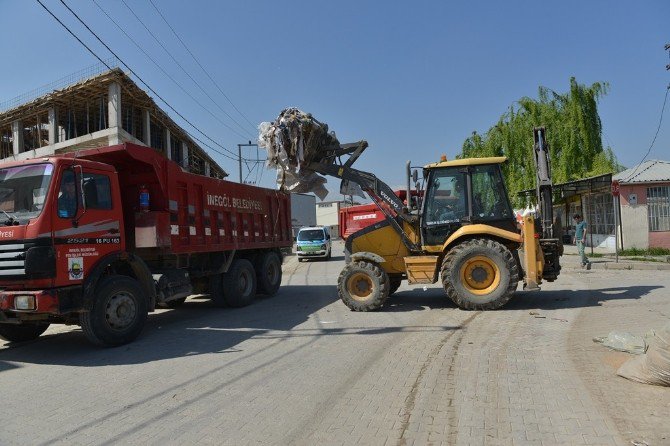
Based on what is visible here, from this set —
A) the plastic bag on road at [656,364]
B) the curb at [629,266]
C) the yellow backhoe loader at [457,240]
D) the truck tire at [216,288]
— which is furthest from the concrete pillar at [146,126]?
the plastic bag on road at [656,364]

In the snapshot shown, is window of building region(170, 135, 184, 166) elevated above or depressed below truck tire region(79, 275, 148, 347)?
above

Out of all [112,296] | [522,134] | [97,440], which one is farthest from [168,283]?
[522,134]

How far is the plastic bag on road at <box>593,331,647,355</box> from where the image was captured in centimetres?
597

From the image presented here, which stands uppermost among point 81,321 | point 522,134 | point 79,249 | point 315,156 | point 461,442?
point 522,134

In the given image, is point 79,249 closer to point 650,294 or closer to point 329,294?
point 329,294

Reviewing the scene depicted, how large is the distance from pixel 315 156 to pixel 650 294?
7.43m

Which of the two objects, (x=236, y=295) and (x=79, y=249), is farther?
(x=236, y=295)

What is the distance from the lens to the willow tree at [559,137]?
23188 mm

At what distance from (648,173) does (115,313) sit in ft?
72.7

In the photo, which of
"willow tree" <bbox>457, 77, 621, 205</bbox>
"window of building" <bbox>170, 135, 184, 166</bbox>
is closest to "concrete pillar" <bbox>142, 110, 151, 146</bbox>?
"window of building" <bbox>170, 135, 184, 166</bbox>

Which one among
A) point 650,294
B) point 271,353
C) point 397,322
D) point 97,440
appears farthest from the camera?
point 650,294

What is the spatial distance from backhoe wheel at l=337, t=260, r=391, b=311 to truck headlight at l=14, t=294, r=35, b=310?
17.6ft

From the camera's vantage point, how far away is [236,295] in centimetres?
1098

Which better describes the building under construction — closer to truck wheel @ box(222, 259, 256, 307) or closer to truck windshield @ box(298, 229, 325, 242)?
truck windshield @ box(298, 229, 325, 242)
